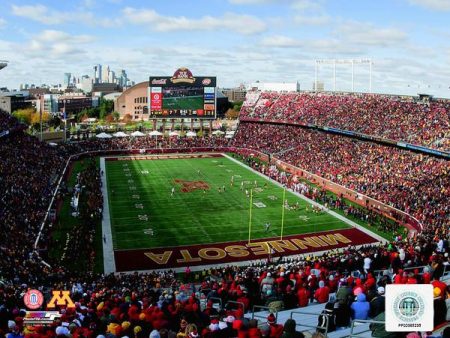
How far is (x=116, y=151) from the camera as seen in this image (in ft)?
216

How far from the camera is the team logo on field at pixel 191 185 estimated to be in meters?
45.6

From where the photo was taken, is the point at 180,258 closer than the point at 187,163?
Yes

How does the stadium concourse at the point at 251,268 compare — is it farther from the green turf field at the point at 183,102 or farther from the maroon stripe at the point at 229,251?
the green turf field at the point at 183,102

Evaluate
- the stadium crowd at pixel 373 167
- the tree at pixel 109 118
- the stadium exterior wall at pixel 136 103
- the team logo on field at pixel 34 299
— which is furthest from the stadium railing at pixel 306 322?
the stadium exterior wall at pixel 136 103

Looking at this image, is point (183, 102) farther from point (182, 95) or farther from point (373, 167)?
point (373, 167)

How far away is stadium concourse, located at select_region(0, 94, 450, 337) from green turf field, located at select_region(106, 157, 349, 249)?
8.59 ft

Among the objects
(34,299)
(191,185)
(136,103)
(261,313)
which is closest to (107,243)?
(191,185)

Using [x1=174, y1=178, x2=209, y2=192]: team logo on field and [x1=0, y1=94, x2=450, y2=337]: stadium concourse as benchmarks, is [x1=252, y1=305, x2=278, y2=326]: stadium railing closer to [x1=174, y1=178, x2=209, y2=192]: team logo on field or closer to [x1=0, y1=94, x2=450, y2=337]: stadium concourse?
[x1=0, y1=94, x2=450, y2=337]: stadium concourse

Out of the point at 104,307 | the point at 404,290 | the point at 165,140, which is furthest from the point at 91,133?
the point at 404,290

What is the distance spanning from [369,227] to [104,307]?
83.9 ft

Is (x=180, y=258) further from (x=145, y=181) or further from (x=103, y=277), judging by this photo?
(x=145, y=181)

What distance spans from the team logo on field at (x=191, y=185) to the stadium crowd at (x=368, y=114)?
17919mm

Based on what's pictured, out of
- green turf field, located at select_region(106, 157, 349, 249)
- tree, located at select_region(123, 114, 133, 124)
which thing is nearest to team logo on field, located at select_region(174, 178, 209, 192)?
green turf field, located at select_region(106, 157, 349, 249)

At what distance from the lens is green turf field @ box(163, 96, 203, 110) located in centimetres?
6975
